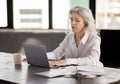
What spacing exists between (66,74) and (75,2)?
3093 millimetres

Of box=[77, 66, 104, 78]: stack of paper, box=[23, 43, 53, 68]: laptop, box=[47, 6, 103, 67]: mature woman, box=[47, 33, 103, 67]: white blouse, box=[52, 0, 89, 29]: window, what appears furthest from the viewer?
box=[52, 0, 89, 29]: window

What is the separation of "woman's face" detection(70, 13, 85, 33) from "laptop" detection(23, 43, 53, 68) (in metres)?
0.56

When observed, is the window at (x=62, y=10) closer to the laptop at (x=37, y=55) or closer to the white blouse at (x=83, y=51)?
the white blouse at (x=83, y=51)

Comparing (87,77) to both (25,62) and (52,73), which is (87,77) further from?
(25,62)

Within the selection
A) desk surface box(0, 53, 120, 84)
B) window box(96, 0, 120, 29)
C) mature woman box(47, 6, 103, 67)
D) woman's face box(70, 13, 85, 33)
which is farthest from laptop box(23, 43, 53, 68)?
window box(96, 0, 120, 29)

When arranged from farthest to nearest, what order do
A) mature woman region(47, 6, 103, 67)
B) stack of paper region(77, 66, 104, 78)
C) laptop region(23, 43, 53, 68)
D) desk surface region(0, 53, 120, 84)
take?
mature woman region(47, 6, 103, 67) → laptop region(23, 43, 53, 68) → stack of paper region(77, 66, 104, 78) → desk surface region(0, 53, 120, 84)

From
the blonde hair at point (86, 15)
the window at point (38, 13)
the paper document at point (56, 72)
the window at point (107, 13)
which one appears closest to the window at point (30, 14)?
the window at point (38, 13)

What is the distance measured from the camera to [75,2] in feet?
16.4

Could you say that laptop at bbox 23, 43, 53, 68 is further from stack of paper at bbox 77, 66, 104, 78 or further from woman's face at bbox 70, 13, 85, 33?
woman's face at bbox 70, 13, 85, 33

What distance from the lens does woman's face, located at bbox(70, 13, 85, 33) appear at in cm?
277

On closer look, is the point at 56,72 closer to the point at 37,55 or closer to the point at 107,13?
the point at 37,55

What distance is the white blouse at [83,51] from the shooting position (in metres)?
2.57

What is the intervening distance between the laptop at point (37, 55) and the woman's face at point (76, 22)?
56cm

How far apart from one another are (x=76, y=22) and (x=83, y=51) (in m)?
0.29
